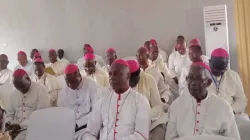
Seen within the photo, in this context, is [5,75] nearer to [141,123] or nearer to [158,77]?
[158,77]

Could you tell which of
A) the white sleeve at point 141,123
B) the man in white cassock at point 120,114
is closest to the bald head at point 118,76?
the man in white cassock at point 120,114

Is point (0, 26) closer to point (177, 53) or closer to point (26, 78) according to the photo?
point (177, 53)

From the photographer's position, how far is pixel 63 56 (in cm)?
922

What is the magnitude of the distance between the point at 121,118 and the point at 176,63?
4.29 meters

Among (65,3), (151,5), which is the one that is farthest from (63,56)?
(151,5)

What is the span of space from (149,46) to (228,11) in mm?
Result: 2037

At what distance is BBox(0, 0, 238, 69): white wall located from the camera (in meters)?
8.23

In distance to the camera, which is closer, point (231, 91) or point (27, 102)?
point (231, 91)

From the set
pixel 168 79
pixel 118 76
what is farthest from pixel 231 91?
pixel 168 79

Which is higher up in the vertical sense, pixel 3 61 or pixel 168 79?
pixel 3 61

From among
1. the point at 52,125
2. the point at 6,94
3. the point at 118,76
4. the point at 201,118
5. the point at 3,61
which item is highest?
the point at 3,61

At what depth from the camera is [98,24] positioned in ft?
29.3

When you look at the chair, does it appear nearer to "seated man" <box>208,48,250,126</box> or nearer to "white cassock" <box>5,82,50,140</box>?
"white cassock" <box>5,82,50,140</box>

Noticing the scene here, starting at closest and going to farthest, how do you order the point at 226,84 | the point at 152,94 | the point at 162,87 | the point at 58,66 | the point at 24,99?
1. the point at 226,84
2. the point at 152,94
3. the point at 24,99
4. the point at 162,87
5. the point at 58,66
